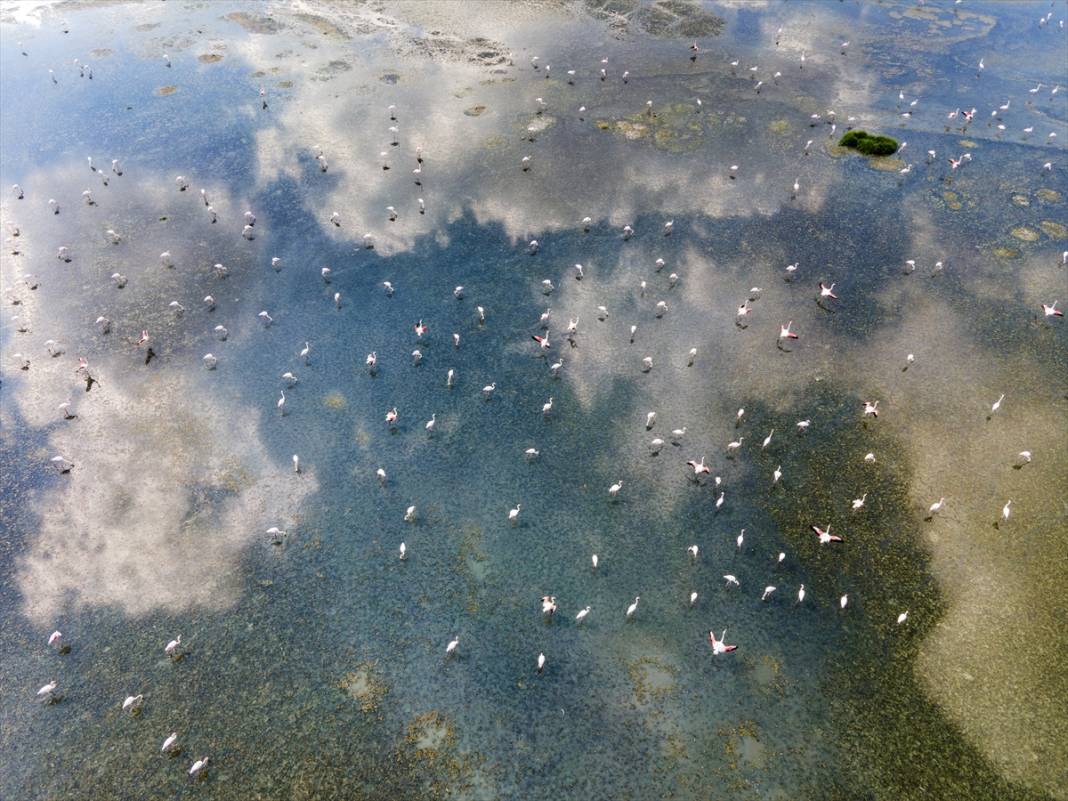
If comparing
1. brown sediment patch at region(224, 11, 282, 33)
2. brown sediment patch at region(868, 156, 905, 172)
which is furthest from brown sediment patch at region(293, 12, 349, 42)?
brown sediment patch at region(868, 156, 905, 172)

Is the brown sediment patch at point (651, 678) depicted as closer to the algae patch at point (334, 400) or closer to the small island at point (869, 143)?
the algae patch at point (334, 400)

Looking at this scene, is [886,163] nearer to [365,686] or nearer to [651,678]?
[651,678]

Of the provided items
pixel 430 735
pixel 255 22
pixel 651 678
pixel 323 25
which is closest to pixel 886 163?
pixel 651 678

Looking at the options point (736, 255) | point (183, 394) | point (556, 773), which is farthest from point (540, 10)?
point (556, 773)

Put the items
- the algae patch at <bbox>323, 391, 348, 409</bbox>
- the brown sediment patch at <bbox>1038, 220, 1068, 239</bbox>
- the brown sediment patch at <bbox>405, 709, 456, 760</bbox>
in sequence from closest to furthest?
the brown sediment patch at <bbox>405, 709, 456, 760</bbox> → the algae patch at <bbox>323, 391, 348, 409</bbox> → the brown sediment patch at <bbox>1038, 220, 1068, 239</bbox>

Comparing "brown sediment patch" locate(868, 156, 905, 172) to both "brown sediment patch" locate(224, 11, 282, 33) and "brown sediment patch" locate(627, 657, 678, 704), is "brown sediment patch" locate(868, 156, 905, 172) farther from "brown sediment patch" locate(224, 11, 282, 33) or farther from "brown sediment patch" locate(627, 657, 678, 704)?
"brown sediment patch" locate(224, 11, 282, 33)

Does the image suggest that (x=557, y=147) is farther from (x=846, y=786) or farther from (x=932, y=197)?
(x=846, y=786)

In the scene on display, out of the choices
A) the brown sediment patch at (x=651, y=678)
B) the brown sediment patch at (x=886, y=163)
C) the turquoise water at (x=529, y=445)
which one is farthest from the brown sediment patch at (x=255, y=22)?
the brown sediment patch at (x=651, y=678)
